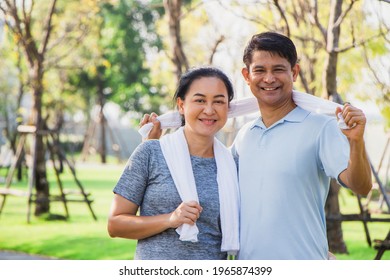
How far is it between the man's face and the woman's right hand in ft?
1.78

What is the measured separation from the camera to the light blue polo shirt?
2.64 m

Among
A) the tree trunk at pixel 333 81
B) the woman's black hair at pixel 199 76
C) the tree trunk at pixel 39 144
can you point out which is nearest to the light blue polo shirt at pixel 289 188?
the woman's black hair at pixel 199 76

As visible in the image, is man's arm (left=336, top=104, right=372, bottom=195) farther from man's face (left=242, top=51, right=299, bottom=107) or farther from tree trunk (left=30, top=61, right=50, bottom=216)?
tree trunk (left=30, top=61, right=50, bottom=216)

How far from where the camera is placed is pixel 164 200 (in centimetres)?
264

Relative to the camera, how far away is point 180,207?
2.54m

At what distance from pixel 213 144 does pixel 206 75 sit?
272 millimetres

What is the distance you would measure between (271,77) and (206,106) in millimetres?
280

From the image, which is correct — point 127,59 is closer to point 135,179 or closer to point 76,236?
point 76,236

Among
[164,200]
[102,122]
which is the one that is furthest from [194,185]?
[102,122]

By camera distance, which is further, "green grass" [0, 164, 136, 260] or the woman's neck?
"green grass" [0, 164, 136, 260]

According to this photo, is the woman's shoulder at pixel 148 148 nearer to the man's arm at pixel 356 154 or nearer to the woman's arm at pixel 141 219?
the woman's arm at pixel 141 219

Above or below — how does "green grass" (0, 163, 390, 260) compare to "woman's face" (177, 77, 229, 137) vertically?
below

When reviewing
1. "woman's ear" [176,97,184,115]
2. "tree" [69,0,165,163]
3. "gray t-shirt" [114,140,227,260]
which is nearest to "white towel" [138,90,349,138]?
"woman's ear" [176,97,184,115]
